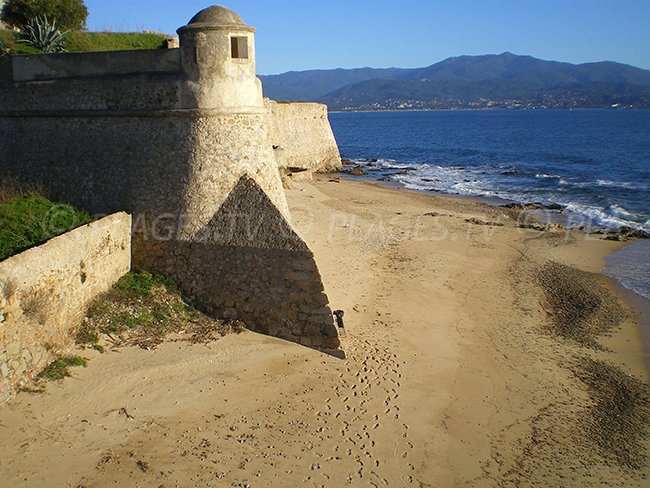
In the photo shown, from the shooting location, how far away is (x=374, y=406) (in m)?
9.17

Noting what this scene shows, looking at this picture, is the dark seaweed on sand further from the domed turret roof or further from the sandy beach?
the domed turret roof

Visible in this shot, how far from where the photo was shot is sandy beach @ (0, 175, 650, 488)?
7.53m

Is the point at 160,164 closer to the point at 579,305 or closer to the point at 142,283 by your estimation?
the point at 142,283

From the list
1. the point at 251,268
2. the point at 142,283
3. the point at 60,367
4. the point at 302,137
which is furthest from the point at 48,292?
the point at 302,137

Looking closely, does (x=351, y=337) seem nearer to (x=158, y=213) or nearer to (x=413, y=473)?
(x=413, y=473)

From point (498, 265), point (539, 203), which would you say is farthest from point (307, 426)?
point (539, 203)

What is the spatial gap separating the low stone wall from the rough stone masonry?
4.41 ft

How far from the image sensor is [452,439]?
341 inches

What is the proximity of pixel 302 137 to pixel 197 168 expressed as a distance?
25.7 metres

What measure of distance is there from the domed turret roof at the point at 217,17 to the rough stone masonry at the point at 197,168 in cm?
3

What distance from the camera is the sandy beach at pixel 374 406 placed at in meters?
7.53

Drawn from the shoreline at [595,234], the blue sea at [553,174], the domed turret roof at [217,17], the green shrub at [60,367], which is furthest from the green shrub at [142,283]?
the blue sea at [553,174]

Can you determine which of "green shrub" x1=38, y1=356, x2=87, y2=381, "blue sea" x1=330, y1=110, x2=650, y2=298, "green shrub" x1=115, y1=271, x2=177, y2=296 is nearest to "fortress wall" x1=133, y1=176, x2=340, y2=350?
"green shrub" x1=115, y1=271, x2=177, y2=296

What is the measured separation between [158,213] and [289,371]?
4496 mm
